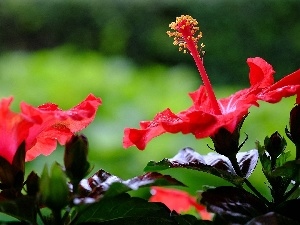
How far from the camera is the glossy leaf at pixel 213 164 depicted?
732 millimetres

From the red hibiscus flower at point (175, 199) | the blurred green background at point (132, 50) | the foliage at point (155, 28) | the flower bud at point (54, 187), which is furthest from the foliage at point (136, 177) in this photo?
the foliage at point (155, 28)

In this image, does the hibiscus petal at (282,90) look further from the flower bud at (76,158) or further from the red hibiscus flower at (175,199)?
the red hibiscus flower at (175,199)

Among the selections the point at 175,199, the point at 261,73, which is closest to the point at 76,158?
the point at 261,73

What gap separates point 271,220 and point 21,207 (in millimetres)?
238

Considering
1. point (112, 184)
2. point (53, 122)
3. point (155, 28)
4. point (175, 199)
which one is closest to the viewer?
point (112, 184)

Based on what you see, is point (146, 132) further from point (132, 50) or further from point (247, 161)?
point (132, 50)

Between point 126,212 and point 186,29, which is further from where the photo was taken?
point 186,29

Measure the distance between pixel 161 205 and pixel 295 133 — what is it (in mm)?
177

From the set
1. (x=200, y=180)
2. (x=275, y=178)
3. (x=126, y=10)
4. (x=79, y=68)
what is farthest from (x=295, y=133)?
(x=126, y=10)

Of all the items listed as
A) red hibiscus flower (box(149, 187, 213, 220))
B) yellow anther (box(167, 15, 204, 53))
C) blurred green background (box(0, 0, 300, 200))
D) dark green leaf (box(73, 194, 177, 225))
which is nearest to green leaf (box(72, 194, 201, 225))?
dark green leaf (box(73, 194, 177, 225))

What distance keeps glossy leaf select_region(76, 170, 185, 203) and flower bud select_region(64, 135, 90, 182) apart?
0.02 meters

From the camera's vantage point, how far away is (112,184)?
0.63 meters

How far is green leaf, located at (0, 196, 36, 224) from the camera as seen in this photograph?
643 mm

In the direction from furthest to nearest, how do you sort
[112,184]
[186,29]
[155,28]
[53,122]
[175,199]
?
[155,28] < [175,199] < [186,29] < [53,122] < [112,184]
